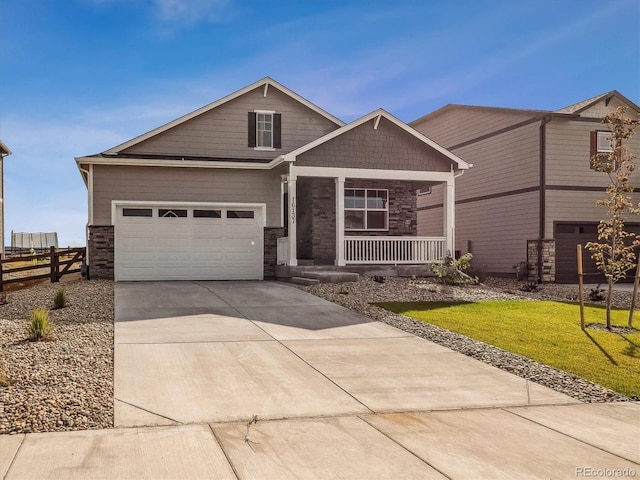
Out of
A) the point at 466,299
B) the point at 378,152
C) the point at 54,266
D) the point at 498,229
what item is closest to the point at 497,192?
the point at 498,229

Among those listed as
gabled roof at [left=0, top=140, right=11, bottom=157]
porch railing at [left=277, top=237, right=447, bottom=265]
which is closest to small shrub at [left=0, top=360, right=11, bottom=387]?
porch railing at [left=277, top=237, right=447, bottom=265]

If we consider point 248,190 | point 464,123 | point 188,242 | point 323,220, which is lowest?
point 188,242

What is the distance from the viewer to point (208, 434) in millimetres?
5223

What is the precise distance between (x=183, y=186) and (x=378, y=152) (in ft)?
21.2

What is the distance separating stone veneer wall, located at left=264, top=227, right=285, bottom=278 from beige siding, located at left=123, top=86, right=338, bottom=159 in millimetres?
2759

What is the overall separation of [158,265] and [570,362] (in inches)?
538

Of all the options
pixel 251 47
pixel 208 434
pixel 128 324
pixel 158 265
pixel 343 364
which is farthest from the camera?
pixel 158 265

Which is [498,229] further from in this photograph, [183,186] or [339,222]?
[183,186]

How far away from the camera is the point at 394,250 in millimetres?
19359

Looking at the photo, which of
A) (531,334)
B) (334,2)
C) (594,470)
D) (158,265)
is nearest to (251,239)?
(158,265)

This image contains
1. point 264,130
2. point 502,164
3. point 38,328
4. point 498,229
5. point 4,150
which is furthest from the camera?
point 4,150

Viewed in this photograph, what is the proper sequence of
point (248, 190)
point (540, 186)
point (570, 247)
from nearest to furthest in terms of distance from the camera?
point (248, 190) < point (540, 186) < point (570, 247)

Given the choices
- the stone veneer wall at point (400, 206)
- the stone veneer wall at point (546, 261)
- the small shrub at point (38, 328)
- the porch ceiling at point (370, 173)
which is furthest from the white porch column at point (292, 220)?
the small shrub at point (38, 328)

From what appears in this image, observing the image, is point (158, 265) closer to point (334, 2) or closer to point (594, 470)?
point (334, 2)
